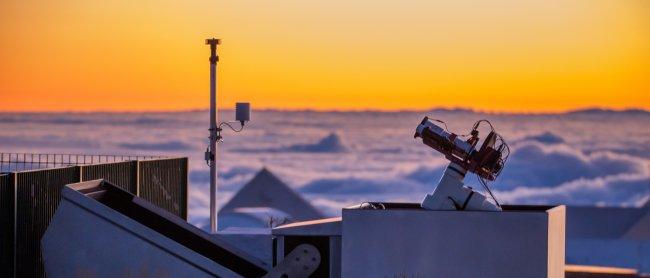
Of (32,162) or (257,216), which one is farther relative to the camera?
(257,216)

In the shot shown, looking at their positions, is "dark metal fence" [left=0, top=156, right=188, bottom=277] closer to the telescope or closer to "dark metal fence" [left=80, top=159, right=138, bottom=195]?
"dark metal fence" [left=80, top=159, right=138, bottom=195]

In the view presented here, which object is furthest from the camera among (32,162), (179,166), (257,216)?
(257,216)

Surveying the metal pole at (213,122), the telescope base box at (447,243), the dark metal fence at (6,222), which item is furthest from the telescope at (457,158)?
the metal pole at (213,122)

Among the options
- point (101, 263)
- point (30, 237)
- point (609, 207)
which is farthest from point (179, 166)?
point (609, 207)

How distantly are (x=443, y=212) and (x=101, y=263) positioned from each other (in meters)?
6.15

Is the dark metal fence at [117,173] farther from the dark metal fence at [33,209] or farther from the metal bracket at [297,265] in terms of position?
the metal bracket at [297,265]

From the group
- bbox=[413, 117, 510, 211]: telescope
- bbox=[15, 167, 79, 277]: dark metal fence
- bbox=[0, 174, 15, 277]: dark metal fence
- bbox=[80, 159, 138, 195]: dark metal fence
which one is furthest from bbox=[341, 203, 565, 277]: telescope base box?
bbox=[80, 159, 138, 195]: dark metal fence

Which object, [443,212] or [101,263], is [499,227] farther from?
[101,263]

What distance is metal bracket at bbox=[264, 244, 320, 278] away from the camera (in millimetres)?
26281

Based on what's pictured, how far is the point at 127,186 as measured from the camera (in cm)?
3484

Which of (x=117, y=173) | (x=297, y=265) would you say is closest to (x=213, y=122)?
(x=117, y=173)

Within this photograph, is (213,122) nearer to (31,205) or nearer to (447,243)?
(31,205)

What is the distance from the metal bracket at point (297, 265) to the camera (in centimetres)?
2628

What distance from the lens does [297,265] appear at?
2631 cm
